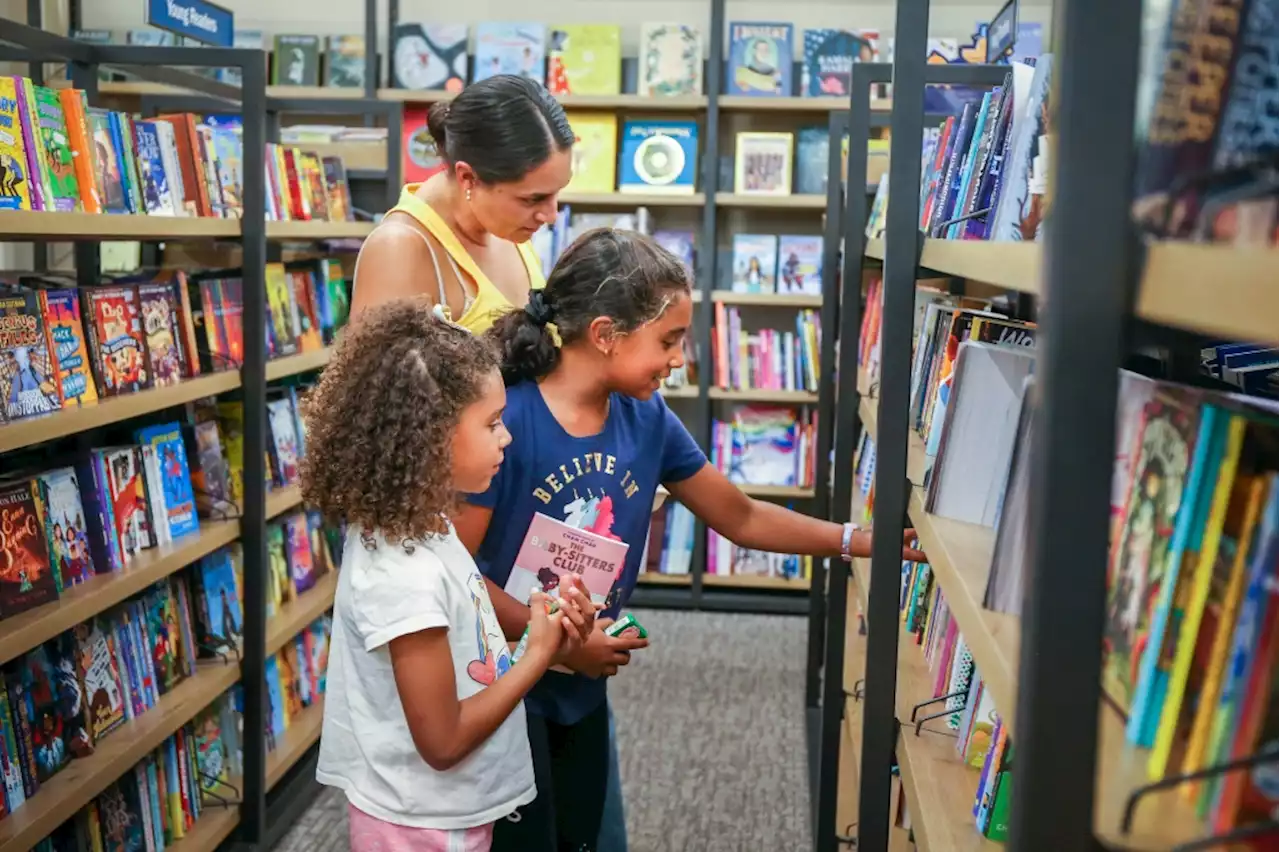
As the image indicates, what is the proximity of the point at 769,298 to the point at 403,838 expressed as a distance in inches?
150

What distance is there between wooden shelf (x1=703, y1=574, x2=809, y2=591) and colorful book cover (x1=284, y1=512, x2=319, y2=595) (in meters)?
2.16

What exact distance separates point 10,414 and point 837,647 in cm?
168

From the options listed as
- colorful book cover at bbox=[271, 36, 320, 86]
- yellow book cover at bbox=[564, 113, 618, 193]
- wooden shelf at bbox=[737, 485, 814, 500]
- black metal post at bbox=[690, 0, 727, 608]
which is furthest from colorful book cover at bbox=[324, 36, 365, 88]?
wooden shelf at bbox=[737, 485, 814, 500]

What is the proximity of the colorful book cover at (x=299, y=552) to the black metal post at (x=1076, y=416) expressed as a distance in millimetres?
2929

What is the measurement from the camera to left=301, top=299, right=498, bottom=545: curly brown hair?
1.59 m

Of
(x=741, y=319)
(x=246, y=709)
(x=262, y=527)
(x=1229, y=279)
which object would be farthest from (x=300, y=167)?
(x=1229, y=279)

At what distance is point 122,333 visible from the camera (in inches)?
99.5

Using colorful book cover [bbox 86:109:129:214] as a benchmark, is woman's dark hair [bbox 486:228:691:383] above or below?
below

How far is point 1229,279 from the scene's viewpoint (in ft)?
1.83

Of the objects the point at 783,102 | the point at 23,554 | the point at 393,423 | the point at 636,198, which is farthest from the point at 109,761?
the point at 783,102

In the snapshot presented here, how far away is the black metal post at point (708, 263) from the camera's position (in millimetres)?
5180

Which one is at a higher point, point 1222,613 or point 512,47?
point 512,47

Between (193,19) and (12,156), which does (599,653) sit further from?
(193,19)

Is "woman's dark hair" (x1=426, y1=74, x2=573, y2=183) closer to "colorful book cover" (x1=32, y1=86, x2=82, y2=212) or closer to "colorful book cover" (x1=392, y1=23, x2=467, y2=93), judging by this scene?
"colorful book cover" (x1=32, y1=86, x2=82, y2=212)
